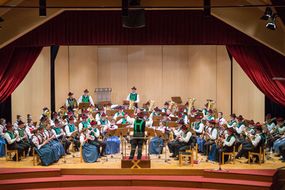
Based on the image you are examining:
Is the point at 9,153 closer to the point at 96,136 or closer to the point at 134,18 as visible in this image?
the point at 96,136

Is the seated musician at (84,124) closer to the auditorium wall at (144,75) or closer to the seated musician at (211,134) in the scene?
the seated musician at (211,134)

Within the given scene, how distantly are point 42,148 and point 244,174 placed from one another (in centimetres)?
555

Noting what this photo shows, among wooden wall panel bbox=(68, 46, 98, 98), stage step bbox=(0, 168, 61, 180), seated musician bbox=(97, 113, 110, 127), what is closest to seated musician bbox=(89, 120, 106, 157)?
seated musician bbox=(97, 113, 110, 127)

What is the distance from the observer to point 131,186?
12953 millimetres

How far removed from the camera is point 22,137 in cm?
1477

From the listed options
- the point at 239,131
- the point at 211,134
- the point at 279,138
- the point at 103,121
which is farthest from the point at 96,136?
the point at 279,138

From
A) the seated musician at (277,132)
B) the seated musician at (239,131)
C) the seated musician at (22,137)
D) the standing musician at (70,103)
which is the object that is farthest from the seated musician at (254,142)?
the standing musician at (70,103)

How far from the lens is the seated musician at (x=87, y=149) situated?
14245mm

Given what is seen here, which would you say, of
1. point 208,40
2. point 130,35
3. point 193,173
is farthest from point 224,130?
point 130,35

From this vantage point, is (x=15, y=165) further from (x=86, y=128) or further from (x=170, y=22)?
(x=170, y=22)

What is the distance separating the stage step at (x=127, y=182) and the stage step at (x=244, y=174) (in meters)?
0.15

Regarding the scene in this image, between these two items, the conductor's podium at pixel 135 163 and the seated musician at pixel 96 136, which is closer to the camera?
the conductor's podium at pixel 135 163

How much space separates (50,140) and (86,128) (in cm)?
109

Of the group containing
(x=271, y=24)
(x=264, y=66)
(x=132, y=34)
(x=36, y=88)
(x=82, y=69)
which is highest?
(x=132, y=34)
